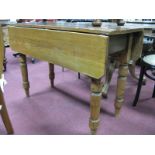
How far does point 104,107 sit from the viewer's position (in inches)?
71.2

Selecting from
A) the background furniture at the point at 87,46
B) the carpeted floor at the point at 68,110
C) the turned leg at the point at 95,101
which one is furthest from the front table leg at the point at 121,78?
the turned leg at the point at 95,101

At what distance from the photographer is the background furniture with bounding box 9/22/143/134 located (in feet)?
3.29

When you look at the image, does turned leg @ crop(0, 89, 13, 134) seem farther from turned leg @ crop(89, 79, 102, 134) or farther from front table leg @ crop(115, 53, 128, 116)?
front table leg @ crop(115, 53, 128, 116)

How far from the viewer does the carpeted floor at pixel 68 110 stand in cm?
149

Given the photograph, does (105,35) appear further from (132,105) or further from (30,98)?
(30,98)

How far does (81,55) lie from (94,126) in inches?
20.2

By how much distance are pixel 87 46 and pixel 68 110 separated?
885 millimetres

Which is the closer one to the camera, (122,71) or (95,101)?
(95,101)

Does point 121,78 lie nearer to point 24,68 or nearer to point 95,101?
point 95,101

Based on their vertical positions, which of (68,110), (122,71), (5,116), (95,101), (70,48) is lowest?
(68,110)

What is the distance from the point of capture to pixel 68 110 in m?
1.76

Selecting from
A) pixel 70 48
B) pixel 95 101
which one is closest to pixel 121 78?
pixel 95 101

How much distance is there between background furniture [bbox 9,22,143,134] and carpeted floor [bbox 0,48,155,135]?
21cm

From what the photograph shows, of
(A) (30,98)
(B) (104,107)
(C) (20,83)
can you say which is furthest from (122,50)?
(C) (20,83)
